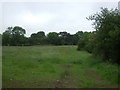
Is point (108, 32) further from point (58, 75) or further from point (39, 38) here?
point (39, 38)

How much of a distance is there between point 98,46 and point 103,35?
1029 millimetres

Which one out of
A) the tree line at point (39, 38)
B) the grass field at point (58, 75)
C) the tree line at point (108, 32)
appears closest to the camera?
the grass field at point (58, 75)

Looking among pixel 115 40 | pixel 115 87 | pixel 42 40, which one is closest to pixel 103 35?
pixel 115 40

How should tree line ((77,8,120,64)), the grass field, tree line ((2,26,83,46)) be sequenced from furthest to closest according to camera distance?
tree line ((2,26,83,46)) → tree line ((77,8,120,64)) → the grass field

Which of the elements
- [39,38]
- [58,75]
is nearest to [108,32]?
[58,75]

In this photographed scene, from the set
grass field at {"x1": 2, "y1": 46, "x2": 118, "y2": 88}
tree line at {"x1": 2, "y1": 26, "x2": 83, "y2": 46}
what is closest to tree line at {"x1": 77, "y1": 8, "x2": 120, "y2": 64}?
grass field at {"x1": 2, "y1": 46, "x2": 118, "y2": 88}

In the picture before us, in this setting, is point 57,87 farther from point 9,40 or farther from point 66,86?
point 9,40

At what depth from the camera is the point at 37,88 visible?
1315cm

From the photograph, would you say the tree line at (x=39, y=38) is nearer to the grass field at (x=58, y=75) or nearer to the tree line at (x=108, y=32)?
the grass field at (x=58, y=75)

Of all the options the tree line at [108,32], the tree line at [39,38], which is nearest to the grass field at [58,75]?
the tree line at [108,32]

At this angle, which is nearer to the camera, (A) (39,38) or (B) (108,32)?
(B) (108,32)

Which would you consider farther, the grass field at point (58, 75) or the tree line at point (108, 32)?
the tree line at point (108, 32)

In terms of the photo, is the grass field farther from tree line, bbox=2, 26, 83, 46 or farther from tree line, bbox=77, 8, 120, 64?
tree line, bbox=2, 26, 83, 46

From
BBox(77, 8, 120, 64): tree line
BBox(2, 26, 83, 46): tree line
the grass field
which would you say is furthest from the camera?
BBox(2, 26, 83, 46): tree line
